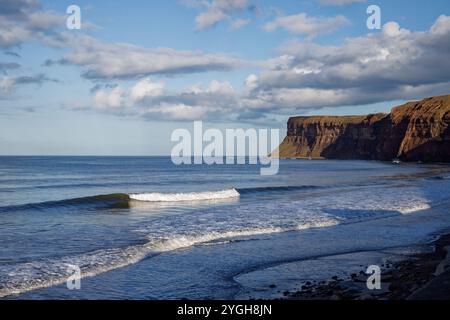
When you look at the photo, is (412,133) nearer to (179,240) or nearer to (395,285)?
(179,240)

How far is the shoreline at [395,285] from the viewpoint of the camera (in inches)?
331

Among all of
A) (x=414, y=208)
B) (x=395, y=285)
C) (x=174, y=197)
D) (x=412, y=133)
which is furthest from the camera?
(x=412, y=133)

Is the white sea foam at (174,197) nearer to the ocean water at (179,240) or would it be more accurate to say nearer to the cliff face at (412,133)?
the ocean water at (179,240)

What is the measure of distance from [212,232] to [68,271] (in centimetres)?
709

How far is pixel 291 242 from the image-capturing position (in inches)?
627

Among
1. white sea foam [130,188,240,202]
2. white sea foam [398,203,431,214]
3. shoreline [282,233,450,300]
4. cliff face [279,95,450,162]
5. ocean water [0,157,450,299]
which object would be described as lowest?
white sea foam [130,188,240,202]

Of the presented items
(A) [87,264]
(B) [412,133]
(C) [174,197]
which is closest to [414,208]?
(C) [174,197]

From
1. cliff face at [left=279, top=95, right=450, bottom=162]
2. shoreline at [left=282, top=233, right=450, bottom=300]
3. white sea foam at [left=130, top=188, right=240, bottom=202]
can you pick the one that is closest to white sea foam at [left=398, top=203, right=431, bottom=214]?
shoreline at [left=282, top=233, right=450, bottom=300]

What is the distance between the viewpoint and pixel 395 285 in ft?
30.6

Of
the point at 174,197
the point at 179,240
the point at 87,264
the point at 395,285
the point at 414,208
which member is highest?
the point at 395,285

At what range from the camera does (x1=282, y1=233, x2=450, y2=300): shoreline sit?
8406mm

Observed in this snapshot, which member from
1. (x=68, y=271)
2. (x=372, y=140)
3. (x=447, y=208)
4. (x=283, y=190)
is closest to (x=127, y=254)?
(x=68, y=271)

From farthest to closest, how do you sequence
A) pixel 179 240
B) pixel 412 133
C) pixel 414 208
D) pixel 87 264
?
pixel 412 133 < pixel 414 208 < pixel 179 240 < pixel 87 264

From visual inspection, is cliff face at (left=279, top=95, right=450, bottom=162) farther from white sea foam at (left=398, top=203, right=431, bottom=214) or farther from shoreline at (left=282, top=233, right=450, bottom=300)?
shoreline at (left=282, top=233, right=450, bottom=300)
